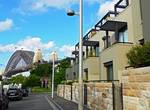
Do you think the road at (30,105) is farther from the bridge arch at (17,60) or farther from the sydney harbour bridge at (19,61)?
the sydney harbour bridge at (19,61)

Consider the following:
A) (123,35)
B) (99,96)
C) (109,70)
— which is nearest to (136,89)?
(99,96)

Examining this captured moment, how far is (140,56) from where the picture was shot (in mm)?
13203

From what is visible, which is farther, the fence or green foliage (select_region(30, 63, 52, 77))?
green foliage (select_region(30, 63, 52, 77))

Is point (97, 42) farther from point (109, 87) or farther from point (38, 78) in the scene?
point (38, 78)

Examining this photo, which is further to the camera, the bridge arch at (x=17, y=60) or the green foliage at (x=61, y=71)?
the bridge arch at (x=17, y=60)

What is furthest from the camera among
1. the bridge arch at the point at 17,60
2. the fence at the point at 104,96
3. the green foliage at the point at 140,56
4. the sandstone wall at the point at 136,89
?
the bridge arch at the point at 17,60

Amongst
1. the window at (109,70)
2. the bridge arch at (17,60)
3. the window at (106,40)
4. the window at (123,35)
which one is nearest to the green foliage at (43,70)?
the bridge arch at (17,60)

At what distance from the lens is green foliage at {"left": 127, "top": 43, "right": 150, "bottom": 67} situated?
42.5 feet

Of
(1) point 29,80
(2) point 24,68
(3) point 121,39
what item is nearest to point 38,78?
(1) point 29,80

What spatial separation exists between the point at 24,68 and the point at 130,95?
141798mm

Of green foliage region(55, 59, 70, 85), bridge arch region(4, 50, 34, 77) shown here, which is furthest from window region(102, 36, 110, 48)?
bridge arch region(4, 50, 34, 77)

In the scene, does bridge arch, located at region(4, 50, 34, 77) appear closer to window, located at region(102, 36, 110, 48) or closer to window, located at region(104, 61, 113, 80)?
window, located at region(102, 36, 110, 48)

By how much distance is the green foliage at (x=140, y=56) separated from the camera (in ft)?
42.5

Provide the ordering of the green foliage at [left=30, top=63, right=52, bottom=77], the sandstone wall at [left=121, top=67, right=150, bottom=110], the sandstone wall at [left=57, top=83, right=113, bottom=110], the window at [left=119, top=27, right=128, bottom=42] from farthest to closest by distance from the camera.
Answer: the green foliage at [left=30, top=63, right=52, bottom=77] < the window at [left=119, top=27, right=128, bottom=42] < the sandstone wall at [left=57, top=83, right=113, bottom=110] < the sandstone wall at [left=121, top=67, right=150, bottom=110]
